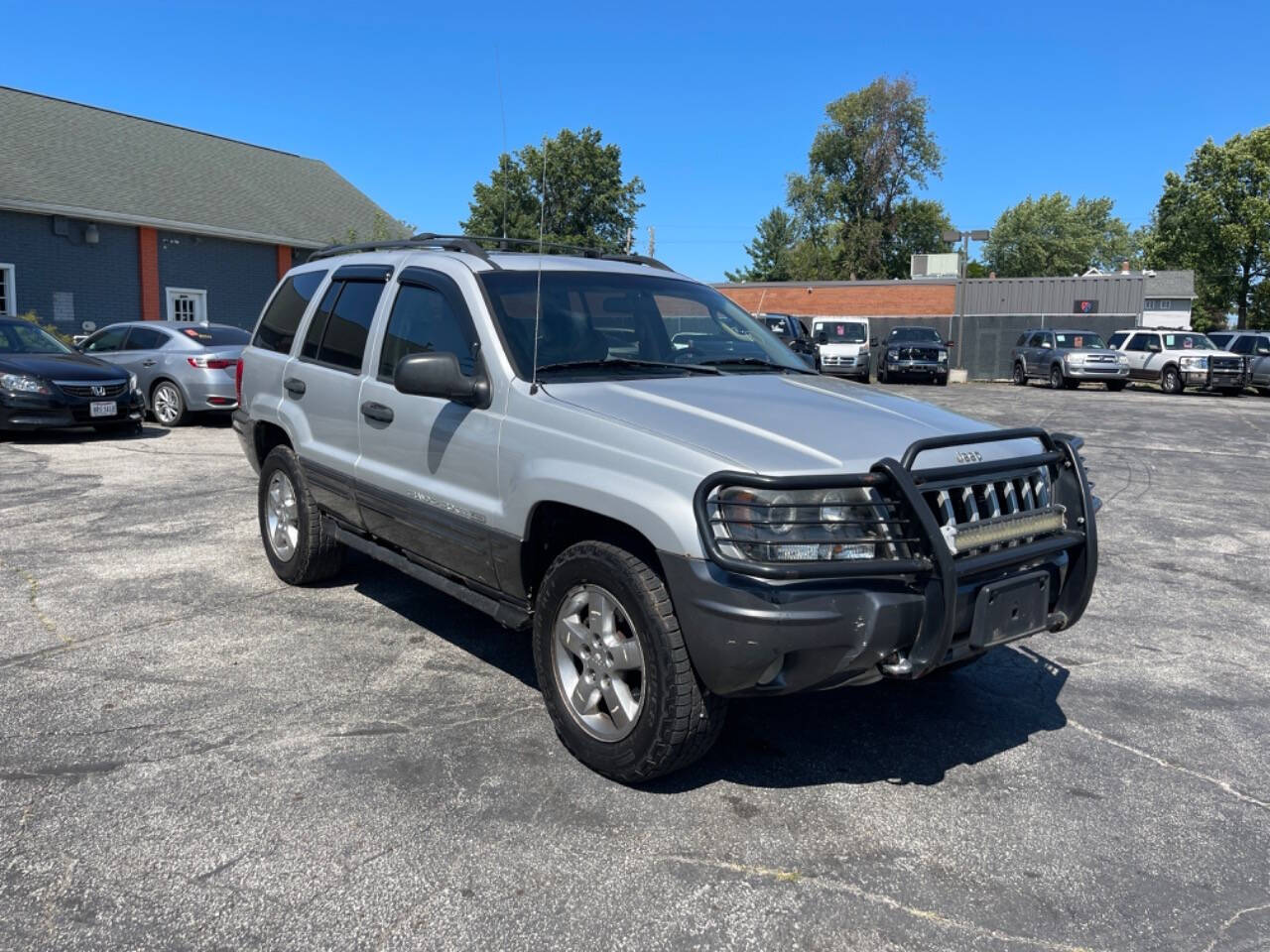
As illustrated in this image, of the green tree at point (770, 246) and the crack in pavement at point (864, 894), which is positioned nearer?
the crack in pavement at point (864, 894)

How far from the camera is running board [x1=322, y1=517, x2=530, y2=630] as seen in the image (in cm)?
409

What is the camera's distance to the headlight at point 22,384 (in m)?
11.7

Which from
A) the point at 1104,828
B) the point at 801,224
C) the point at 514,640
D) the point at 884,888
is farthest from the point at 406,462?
the point at 801,224

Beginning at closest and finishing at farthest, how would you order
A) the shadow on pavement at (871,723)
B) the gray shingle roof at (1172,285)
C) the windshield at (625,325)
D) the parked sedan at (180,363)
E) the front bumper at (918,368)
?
1. the shadow on pavement at (871,723)
2. the windshield at (625,325)
3. the parked sedan at (180,363)
4. the front bumper at (918,368)
5. the gray shingle roof at (1172,285)

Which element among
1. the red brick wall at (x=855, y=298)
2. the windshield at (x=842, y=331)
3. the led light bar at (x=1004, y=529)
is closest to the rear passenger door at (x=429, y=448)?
the led light bar at (x=1004, y=529)

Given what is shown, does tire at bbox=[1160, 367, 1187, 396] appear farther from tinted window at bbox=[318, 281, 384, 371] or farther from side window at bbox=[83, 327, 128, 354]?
tinted window at bbox=[318, 281, 384, 371]

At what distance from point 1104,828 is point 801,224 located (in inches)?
2813

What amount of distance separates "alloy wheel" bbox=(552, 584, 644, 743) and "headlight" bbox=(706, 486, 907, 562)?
542 mm

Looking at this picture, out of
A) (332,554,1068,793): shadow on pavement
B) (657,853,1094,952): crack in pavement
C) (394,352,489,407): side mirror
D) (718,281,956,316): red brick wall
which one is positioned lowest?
(657,853,1094,952): crack in pavement

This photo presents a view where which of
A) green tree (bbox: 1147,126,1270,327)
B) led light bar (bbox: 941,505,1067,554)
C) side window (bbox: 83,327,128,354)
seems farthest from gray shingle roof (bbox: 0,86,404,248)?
green tree (bbox: 1147,126,1270,327)

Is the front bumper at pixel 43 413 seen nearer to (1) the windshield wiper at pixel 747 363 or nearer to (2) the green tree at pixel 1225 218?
(1) the windshield wiper at pixel 747 363

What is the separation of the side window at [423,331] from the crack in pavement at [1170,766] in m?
2.98

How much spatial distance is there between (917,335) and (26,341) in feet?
80.8

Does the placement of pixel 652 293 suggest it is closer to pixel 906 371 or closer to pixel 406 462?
pixel 406 462
